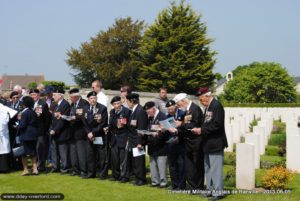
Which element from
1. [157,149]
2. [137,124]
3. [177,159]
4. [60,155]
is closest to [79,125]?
[60,155]

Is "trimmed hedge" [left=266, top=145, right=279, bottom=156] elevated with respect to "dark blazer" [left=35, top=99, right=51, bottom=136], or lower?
lower

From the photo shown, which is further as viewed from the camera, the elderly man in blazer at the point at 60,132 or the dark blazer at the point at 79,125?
A: the elderly man in blazer at the point at 60,132

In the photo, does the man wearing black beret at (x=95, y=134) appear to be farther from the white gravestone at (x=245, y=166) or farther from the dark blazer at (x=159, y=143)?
the white gravestone at (x=245, y=166)

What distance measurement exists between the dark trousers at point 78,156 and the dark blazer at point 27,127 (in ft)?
3.10

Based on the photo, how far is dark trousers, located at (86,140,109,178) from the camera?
10.8 meters

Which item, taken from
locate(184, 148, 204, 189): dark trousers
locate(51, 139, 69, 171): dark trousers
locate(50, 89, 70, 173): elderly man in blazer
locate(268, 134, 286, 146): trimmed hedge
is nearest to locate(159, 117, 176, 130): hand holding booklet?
locate(184, 148, 204, 189): dark trousers

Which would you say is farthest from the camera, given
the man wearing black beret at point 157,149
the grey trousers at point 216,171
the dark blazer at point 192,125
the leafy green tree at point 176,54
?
the leafy green tree at point 176,54

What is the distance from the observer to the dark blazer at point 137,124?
392 inches

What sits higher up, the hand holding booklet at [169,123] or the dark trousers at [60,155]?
the hand holding booklet at [169,123]

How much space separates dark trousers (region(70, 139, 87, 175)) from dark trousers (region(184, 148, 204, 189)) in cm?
304

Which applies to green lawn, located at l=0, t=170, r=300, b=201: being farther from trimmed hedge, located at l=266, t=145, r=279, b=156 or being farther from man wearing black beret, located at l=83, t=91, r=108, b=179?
trimmed hedge, located at l=266, t=145, r=279, b=156

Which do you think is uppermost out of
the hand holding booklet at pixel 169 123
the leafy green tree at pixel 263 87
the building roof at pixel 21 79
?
the building roof at pixel 21 79

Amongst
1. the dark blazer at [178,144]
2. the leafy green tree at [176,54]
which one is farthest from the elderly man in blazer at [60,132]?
the leafy green tree at [176,54]

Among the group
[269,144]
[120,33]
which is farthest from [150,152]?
[120,33]
